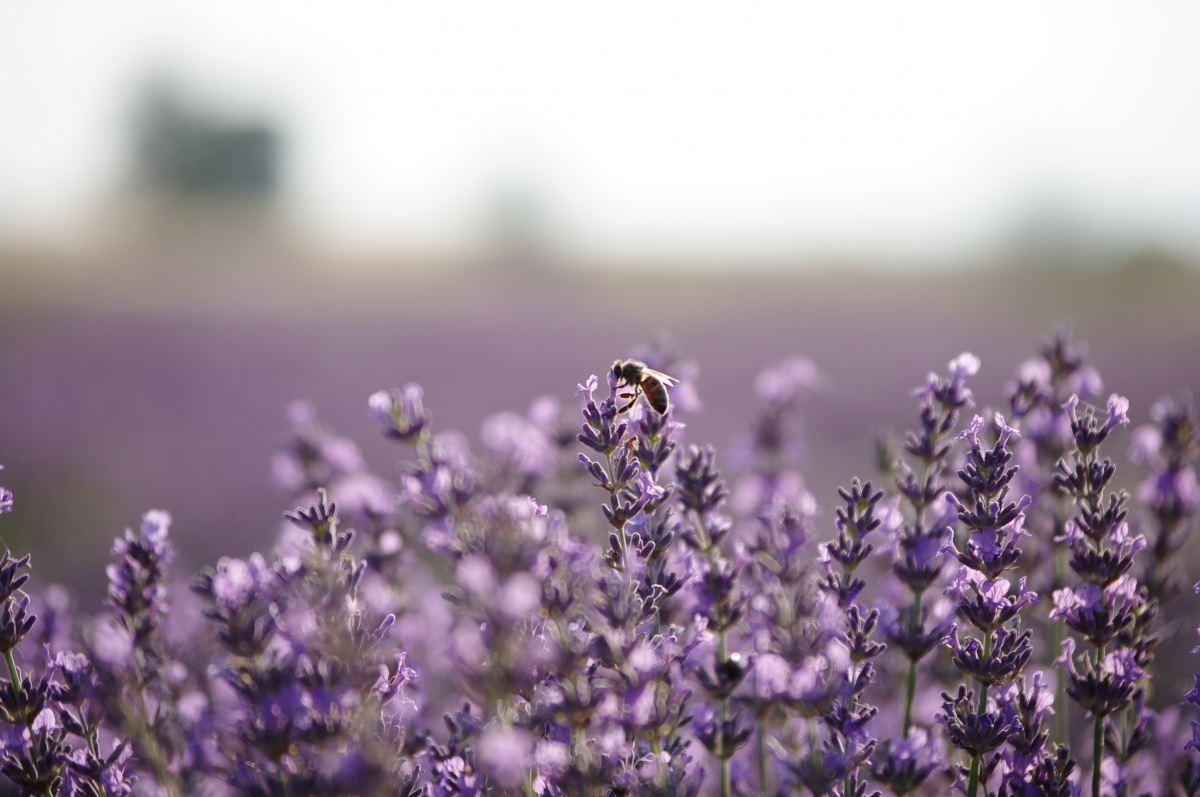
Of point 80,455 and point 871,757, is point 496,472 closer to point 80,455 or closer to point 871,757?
point 871,757

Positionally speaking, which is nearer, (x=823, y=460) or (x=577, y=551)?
→ (x=577, y=551)

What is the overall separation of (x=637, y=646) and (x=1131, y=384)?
14.1 meters

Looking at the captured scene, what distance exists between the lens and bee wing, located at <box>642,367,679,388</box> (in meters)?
2.38

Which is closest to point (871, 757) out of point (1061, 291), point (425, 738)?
point (425, 738)

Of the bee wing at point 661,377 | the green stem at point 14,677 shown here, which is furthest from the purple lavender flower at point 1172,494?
the green stem at point 14,677

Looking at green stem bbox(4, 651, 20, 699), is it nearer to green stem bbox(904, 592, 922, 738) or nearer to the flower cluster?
the flower cluster

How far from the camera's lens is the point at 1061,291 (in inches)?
1128

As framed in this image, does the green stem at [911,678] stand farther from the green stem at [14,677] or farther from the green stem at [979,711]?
the green stem at [14,677]

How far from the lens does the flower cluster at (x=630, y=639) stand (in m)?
1.45

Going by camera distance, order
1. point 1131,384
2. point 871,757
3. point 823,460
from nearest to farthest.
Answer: point 871,757 < point 823,460 < point 1131,384

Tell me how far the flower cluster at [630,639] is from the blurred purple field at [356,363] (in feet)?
3.78

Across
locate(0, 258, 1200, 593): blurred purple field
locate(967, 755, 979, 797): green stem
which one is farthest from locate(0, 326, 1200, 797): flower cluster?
locate(0, 258, 1200, 593): blurred purple field

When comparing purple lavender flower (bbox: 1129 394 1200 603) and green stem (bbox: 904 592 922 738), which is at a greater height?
purple lavender flower (bbox: 1129 394 1200 603)

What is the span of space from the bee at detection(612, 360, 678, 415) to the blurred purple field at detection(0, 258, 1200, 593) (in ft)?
1.58
